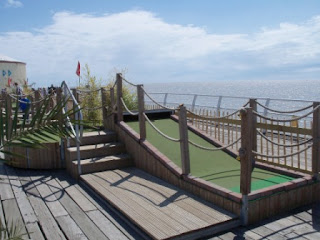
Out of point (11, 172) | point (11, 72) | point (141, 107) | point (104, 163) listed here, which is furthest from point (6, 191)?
point (11, 72)

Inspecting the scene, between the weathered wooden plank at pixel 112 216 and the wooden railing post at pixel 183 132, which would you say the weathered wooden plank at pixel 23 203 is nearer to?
the weathered wooden plank at pixel 112 216

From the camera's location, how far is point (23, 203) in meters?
5.43

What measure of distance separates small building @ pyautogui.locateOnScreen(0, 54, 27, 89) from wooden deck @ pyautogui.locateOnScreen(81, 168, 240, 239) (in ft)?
88.3

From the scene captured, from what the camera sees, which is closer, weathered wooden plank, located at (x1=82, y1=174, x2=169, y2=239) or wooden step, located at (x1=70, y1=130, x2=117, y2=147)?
weathered wooden plank, located at (x1=82, y1=174, x2=169, y2=239)

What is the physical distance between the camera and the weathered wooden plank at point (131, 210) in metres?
3.99

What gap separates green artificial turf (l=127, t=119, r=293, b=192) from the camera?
17.3 feet

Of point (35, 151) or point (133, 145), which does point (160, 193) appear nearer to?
point (133, 145)

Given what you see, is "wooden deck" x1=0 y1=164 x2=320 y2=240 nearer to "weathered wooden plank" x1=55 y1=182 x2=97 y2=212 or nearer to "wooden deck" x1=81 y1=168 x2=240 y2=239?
"weathered wooden plank" x1=55 y1=182 x2=97 y2=212

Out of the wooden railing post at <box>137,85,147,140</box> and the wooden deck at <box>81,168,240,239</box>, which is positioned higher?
the wooden railing post at <box>137,85,147,140</box>

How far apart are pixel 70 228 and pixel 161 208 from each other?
120 cm

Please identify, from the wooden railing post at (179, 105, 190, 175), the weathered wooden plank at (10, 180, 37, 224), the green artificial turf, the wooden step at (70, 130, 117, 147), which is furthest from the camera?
the wooden step at (70, 130, 117, 147)

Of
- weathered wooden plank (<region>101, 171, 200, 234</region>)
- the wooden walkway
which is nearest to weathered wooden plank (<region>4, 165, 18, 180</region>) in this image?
the wooden walkway

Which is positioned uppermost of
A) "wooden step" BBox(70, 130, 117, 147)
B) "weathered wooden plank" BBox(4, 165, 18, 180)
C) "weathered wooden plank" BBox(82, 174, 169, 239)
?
"wooden step" BBox(70, 130, 117, 147)

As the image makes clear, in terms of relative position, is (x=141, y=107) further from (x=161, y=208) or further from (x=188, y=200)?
(x=161, y=208)
